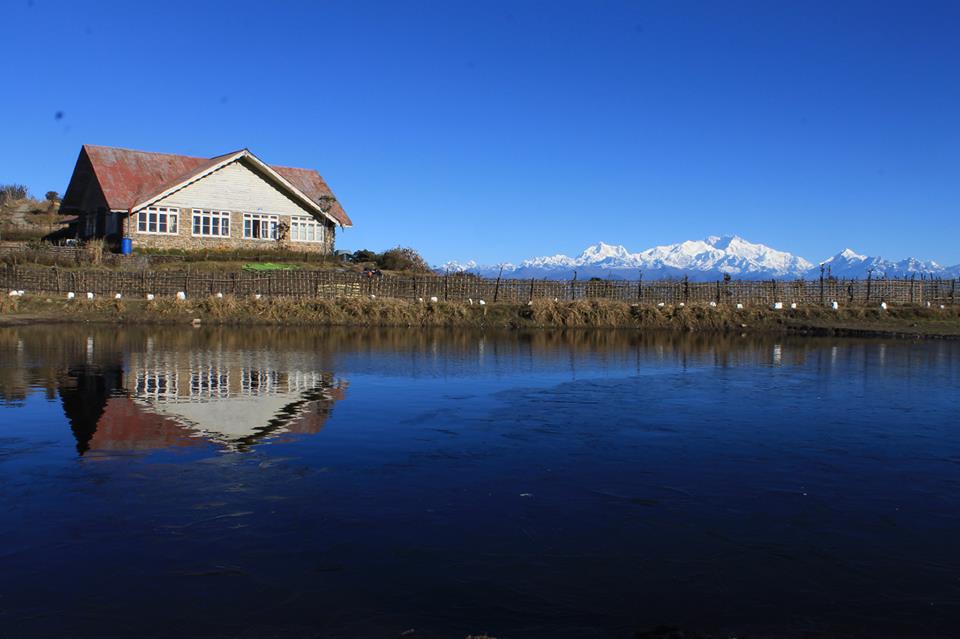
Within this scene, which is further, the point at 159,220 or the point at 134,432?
the point at 159,220

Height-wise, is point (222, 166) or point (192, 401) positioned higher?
point (222, 166)

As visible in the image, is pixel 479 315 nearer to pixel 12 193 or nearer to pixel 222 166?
pixel 222 166

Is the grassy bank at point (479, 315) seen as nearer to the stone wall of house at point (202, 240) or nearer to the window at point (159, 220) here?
the stone wall of house at point (202, 240)

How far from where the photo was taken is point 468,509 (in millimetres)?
9328

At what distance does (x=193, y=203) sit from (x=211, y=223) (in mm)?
1569

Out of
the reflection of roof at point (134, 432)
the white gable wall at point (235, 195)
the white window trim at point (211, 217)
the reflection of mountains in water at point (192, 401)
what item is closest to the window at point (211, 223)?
the white window trim at point (211, 217)

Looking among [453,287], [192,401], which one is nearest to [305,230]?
[453,287]

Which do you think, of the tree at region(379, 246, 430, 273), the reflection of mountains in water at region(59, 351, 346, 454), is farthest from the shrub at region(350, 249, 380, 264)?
the reflection of mountains in water at region(59, 351, 346, 454)

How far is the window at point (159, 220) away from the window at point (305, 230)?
6.97m

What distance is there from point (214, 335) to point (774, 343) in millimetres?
21679

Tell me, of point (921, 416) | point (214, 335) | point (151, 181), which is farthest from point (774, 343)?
A: point (151, 181)

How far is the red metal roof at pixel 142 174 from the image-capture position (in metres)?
47.3

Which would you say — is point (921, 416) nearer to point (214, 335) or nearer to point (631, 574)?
point (631, 574)

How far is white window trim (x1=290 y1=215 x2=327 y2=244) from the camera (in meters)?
52.0
